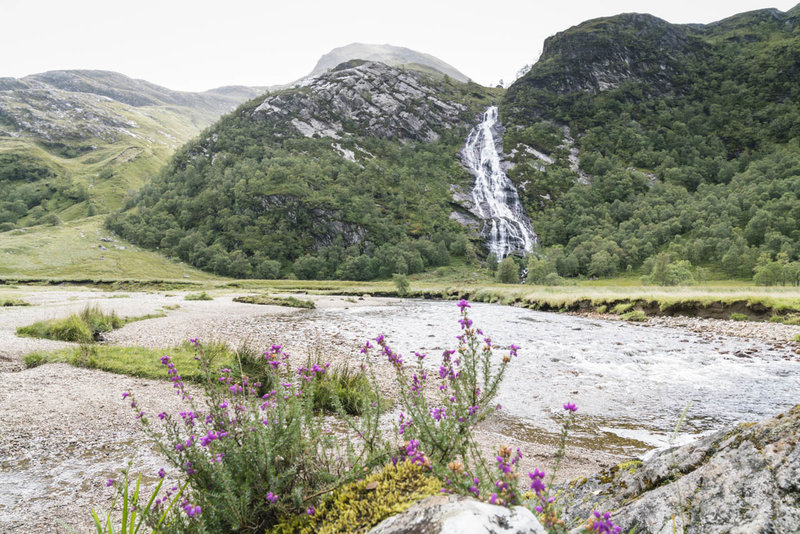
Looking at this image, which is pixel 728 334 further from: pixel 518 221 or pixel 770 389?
pixel 518 221

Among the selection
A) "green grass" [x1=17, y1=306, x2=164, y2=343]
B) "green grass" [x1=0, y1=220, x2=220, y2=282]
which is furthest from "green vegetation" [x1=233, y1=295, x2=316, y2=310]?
"green grass" [x1=0, y1=220, x2=220, y2=282]

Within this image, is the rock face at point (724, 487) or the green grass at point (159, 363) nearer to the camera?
the rock face at point (724, 487)

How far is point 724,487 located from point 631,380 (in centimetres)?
1251

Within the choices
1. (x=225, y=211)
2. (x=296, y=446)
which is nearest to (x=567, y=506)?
(x=296, y=446)

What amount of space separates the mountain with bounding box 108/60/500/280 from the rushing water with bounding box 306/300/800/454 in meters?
103

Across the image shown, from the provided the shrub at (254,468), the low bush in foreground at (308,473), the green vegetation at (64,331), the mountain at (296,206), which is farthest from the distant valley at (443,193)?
the shrub at (254,468)

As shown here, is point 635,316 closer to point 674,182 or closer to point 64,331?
Answer: point 64,331

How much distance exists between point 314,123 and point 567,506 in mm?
211159

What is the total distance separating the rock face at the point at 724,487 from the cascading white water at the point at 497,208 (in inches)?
5166

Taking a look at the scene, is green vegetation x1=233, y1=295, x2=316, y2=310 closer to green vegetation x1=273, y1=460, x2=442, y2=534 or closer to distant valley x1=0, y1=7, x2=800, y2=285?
green vegetation x1=273, y1=460, x2=442, y2=534

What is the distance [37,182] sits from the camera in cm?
18612

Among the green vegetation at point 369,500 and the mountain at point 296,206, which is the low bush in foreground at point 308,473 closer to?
the green vegetation at point 369,500

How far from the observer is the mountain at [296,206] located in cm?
13075

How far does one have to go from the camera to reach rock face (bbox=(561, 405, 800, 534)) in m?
2.05
